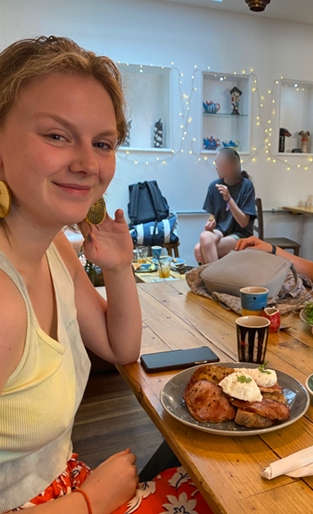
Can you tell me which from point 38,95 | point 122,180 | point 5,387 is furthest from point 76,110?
point 122,180

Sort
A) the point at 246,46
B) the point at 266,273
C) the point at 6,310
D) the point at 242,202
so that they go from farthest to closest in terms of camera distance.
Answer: the point at 246,46, the point at 242,202, the point at 266,273, the point at 6,310

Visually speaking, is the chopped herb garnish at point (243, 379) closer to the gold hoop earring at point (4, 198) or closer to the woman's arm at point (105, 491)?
the woman's arm at point (105, 491)

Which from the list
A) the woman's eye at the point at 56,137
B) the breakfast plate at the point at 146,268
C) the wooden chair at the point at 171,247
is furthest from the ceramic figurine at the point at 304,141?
the woman's eye at the point at 56,137

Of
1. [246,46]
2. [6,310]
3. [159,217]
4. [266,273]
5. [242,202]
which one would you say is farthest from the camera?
[246,46]

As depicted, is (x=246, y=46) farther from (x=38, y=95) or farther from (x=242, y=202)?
(x=38, y=95)

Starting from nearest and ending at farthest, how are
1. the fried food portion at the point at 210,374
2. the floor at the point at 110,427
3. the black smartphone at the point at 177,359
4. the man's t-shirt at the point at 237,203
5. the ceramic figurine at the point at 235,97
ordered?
the fried food portion at the point at 210,374, the black smartphone at the point at 177,359, the floor at the point at 110,427, the man's t-shirt at the point at 237,203, the ceramic figurine at the point at 235,97

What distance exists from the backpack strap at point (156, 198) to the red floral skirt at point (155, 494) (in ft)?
11.7

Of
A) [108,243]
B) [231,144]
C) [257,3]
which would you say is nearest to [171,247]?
[231,144]

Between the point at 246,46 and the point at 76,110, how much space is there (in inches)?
183

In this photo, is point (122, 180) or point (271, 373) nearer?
point (271, 373)

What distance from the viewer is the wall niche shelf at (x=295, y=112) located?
16.5 ft

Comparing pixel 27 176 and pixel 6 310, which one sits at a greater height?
pixel 27 176

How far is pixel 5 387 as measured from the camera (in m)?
0.70

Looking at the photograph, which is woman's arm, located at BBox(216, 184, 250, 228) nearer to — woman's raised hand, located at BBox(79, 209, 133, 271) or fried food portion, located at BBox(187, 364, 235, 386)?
woman's raised hand, located at BBox(79, 209, 133, 271)
